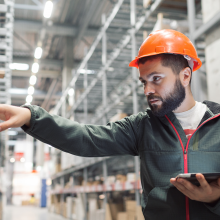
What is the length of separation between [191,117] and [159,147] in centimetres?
29

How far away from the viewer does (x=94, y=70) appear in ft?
32.5

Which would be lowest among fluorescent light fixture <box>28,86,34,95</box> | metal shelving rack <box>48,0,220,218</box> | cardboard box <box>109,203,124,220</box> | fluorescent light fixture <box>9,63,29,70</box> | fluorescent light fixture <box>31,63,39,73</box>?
cardboard box <box>109,203,124,220</box>

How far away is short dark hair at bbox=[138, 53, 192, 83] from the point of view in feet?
5.71

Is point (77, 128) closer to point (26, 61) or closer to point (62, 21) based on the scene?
point (62, 21)

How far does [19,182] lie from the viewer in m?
26.5

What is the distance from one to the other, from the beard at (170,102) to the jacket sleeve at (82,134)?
18 cm

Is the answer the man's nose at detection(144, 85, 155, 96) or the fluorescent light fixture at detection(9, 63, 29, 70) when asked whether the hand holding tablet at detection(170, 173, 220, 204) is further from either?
the fluorescent light fixture at detection(9, 63, 29, 70)

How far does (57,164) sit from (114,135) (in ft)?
40.1

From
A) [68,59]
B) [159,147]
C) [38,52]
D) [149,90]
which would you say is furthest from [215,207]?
[68,59]

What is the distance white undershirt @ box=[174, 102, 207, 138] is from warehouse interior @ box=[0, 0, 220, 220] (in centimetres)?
101

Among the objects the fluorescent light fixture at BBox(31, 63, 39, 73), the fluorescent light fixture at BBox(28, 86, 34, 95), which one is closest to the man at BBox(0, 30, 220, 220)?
the fluorescent light fixture at BBox(31, 63, 39, 73)

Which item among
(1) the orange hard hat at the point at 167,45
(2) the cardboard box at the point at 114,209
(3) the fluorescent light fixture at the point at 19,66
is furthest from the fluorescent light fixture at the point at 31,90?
(1) the orange hard hat at the point at 167,45

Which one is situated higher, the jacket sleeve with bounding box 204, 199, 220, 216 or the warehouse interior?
the warehouse interior

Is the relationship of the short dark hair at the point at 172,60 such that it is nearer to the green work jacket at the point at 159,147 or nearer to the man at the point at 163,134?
the man at the point at 163,134
